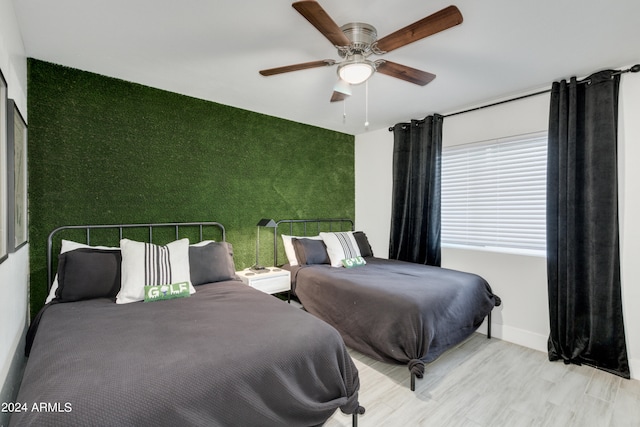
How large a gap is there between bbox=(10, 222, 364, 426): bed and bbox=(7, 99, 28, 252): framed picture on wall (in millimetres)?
379

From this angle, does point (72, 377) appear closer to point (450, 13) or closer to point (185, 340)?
point (185, 340)

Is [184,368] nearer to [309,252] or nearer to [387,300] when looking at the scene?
[387,300]

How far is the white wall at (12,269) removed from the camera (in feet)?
4.92

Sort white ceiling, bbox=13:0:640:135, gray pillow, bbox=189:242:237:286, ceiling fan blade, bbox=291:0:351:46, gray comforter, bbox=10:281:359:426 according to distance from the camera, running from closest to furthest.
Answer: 1. gray comforter, bbox=10:281:359:426
2. ceiling fan blade, bbox=291:0:351:46
3. white ceiling, bbox=13:0:640:135
4. gray pillow, bbox=189:242:237:286

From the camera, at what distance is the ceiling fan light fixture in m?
1.87

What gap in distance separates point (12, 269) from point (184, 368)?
1.32m

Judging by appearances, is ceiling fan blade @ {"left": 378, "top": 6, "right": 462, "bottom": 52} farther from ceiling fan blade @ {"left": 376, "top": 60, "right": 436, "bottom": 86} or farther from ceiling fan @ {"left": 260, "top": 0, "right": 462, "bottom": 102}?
ceiling fan blade @ {"left": 376, "top": 60, "right": 436, "bottom": 86}

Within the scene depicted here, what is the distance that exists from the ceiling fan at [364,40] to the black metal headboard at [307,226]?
2116mm

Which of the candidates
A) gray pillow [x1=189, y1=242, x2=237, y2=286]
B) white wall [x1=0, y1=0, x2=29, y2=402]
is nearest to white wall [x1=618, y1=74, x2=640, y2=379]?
gray pillow [x1=189, y1=242, x2=237, y2=286]

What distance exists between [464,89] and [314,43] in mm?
1636

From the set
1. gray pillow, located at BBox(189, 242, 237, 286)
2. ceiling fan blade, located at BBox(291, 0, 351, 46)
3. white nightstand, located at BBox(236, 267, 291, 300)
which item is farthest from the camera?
white nightstand, located at BBox(236, 267, 291, 300)

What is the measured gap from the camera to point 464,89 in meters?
2.89

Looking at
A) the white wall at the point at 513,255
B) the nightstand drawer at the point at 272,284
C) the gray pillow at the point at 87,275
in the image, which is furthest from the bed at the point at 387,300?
the gray pillow at the point at 87,275

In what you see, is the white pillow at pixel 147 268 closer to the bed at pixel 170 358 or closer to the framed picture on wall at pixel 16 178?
the bed at pixel 170 358
